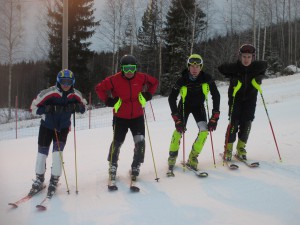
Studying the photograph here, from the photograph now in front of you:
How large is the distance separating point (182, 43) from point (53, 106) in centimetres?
2558

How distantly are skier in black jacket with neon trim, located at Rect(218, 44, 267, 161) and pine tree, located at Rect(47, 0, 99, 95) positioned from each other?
22.0 meters

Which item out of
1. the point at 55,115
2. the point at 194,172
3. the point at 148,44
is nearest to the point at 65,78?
the point at 55,115

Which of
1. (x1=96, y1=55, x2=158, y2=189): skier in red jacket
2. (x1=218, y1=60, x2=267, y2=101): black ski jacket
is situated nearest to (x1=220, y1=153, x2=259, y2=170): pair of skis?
(x1=218, y1=60, x2=267, y2=101): black ski jacket

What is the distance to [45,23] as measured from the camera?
29.7 metres

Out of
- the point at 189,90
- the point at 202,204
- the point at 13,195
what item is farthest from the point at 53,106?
the point at 202,204

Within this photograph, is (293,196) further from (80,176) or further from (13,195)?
(13,195)

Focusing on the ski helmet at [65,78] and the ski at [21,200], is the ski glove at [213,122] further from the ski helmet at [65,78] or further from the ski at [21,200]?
the ski at [21,200]

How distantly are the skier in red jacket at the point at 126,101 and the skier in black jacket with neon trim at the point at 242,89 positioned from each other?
1.47 metres

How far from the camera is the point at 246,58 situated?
218 inches

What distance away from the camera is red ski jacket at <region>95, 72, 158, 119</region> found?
504 cm

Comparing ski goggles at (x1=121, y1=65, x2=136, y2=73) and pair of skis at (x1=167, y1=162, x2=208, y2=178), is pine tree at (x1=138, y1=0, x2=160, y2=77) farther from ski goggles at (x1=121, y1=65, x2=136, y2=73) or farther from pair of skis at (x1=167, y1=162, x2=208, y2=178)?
ski goggles at (x1=121, y1=65, x2=136, y2=73)

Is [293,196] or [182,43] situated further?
[182,43]

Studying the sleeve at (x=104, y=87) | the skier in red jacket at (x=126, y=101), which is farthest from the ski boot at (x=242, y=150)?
the sleeve at (x=104, y=87)

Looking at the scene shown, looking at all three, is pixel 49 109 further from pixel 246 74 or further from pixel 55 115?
pixel 246 74
